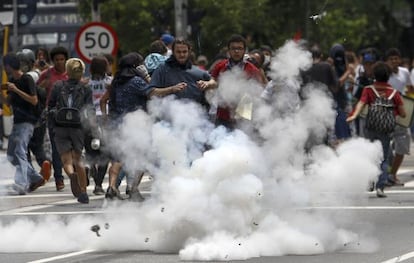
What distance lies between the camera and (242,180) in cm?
1125

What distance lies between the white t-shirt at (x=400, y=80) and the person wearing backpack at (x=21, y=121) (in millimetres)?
6441

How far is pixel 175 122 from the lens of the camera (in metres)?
11.9

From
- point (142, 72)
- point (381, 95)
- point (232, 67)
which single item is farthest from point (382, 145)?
point (232, 67)

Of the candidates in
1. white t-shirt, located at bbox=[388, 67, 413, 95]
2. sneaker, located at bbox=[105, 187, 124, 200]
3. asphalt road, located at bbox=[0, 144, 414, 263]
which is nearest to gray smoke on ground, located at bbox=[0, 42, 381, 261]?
asphalt road, located at bbox=[0, 144, 414, 263]

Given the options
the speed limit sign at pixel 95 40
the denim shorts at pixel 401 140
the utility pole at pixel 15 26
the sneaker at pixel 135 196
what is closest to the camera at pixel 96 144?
the sneaker at pixel 135 196

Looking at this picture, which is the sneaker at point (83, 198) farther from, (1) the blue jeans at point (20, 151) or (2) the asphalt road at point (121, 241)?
(1) the blue jeans at point (20, 151)

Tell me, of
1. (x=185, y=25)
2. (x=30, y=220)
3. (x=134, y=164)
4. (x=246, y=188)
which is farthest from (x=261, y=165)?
(x=185, y=25)

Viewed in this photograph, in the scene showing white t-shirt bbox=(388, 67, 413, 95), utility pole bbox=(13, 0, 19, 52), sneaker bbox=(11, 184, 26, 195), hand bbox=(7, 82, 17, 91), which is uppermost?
utility pole bbox=(13, 0, 19, 52)

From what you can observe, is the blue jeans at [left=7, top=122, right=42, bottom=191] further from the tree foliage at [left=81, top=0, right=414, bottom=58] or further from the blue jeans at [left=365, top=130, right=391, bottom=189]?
the tree foliage at [left=81, top=0, right=414, bottom=58]

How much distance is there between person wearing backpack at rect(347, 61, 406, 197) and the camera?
54.9 ft

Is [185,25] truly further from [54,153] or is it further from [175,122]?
[175,122]

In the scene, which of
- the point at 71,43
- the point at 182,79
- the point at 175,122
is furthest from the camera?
the point at 71,43

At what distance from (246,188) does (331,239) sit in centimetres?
101

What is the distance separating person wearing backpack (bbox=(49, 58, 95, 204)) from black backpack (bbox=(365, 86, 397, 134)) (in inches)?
139
